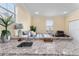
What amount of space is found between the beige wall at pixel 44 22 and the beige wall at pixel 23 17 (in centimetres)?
16

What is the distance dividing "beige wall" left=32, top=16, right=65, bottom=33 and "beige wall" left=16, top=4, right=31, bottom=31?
16cm

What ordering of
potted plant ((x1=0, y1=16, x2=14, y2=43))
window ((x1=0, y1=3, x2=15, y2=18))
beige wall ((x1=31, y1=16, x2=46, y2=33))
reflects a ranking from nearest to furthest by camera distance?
potted plant ((x1=0, y1=16, x2=14, y2=43)) < window ((x1=0, y1=3, x2=15, y2=18)) < beige wall ((x1=31, y1=16, x2=46, y2=33))

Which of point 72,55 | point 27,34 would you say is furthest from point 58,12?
point 72,55

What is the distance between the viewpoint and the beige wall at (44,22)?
2.60 metres

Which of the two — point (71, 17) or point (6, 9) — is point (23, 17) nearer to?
point (6, 9)

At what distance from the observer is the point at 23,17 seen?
9.29ft

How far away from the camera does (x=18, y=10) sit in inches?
107

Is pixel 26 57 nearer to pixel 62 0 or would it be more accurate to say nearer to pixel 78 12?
pixel 62 0

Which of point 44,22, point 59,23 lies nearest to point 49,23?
point 44,22

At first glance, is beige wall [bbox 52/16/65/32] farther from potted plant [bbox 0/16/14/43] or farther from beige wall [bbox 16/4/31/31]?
potted plant [bbox 0/16/14/43]

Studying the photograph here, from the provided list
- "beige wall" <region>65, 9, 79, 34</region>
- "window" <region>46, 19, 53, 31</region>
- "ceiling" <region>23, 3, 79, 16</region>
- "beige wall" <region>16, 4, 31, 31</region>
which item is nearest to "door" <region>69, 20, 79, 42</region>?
"beige wall" <region>65, 9, 79, 34</region>

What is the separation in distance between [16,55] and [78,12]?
1.81m

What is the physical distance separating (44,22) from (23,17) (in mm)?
598

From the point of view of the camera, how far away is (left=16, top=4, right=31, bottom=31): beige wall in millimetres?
2658
